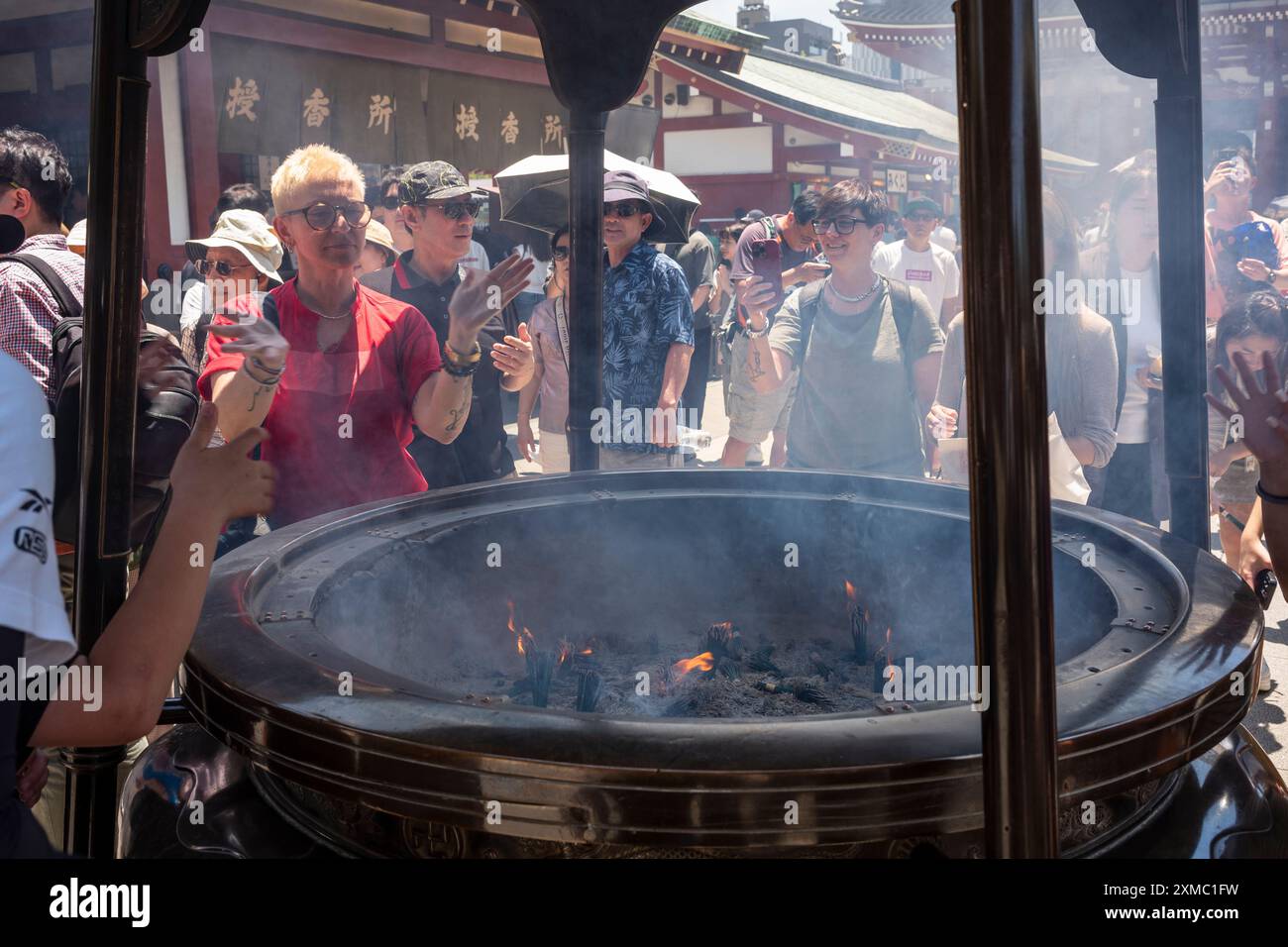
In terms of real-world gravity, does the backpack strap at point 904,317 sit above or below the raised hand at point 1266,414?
above

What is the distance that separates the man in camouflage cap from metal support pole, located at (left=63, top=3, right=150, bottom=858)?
1.74 metres

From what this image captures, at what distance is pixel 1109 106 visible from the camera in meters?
14.5

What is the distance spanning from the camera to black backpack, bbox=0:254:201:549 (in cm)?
216

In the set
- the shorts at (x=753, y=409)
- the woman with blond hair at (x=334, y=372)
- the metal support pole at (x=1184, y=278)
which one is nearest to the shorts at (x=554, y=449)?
the shorts at (x=753, y=409)

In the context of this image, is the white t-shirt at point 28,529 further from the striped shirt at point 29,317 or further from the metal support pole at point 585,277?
the metal support pole at point 585,277

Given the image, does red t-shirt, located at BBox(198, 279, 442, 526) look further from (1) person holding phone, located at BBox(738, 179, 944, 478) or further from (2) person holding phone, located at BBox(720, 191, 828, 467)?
(2) person holding phone, located at BBox(720, 191, 828, 467)

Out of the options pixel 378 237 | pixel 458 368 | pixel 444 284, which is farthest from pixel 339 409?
pixel 378 237

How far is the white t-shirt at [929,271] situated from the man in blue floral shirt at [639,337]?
185 cm

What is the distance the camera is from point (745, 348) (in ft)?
19.2

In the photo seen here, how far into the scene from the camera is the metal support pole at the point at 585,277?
3.09 metres

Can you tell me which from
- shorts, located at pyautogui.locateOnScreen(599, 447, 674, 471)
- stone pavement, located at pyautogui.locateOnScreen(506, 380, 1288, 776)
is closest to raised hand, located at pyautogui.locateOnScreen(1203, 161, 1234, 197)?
stone pavement, located at pyautogui.locateOnScreen(506, 380, 1288, 776)

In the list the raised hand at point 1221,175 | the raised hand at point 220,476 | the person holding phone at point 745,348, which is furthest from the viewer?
the raised hand at point 1221,175

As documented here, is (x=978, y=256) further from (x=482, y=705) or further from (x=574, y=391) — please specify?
(x=574, y=391)

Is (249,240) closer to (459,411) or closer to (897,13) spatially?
(459,411)
